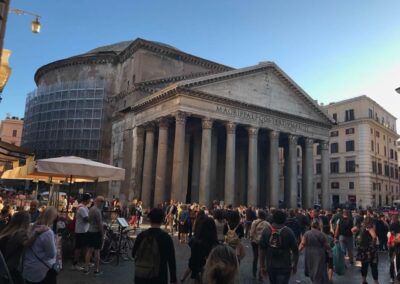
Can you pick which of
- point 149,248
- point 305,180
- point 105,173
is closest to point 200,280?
point 149,248

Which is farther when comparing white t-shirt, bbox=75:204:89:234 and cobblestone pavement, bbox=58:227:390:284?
white t-shirt, bbox=75:204:89:234

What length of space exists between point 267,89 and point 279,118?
267 cm

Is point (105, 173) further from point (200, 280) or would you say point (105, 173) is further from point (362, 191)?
point (362, 191)

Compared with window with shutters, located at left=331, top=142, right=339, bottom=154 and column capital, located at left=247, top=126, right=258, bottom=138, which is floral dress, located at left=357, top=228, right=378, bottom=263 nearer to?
column capital, located at left=247, top=126, right=258, bottom=138

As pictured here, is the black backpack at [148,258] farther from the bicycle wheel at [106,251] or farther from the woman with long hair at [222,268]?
the bicycle wheel at [106,251]

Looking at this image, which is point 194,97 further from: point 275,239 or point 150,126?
point 275,239

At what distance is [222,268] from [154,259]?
1.34 meters

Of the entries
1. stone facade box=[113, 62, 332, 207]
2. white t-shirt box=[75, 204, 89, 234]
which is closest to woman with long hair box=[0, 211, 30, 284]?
white t-shirt box=[75, 204, 89, 234]

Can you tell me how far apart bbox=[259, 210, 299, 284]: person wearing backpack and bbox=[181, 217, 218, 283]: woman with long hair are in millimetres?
1013

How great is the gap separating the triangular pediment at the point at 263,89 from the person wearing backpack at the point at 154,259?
20.5 meters

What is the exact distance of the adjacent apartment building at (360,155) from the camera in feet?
143

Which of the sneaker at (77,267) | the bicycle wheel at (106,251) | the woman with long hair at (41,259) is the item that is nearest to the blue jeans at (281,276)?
the woman with long hair at (41,259)

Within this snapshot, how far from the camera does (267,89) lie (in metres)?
29.5

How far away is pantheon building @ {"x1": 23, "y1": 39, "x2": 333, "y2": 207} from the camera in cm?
2584
